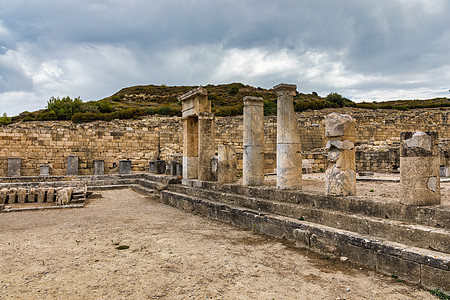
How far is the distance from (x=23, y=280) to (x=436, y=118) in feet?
108

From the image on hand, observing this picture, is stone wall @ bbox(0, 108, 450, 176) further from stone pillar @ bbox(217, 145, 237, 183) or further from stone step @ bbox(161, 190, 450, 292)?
stone step @ bbox(161, 190, 450, 292)

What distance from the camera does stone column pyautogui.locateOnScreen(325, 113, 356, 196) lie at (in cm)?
588

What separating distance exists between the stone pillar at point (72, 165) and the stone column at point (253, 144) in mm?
13315

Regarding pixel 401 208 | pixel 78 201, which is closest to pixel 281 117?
pixel 401 208

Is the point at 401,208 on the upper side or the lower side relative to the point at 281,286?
upper

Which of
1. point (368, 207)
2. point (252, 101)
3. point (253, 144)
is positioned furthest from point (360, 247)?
point (252, 101)

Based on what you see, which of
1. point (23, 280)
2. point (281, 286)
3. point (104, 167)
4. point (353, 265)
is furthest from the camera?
point (104, 167)

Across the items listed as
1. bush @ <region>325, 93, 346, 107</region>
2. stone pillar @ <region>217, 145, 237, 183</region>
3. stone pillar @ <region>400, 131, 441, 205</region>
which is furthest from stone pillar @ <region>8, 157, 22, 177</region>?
bush @ <region>325, 93, 346, 107</region>

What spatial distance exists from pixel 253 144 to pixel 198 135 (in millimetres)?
3269

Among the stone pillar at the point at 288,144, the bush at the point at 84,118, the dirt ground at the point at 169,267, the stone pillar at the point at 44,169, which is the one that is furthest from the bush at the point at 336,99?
the dirt ground at the point at 169,267

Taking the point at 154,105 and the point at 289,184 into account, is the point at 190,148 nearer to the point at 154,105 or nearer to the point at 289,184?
the point at 289,184

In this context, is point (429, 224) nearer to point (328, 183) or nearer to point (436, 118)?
point (328, 183)

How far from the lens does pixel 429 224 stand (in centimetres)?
441

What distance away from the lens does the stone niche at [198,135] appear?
432 inches
